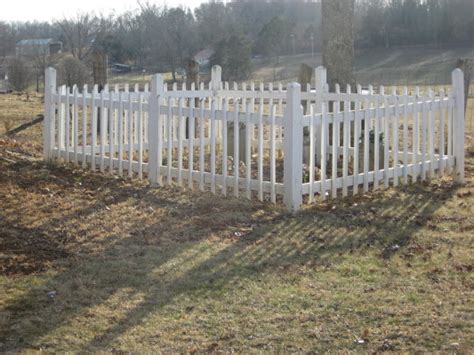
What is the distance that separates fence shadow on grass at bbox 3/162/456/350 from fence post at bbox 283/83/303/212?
0.81ft

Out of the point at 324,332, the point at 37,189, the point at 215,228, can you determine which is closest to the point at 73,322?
the point at 324,332

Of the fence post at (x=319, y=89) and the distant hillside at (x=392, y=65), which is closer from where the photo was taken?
the fence post at (x=319, y=89)

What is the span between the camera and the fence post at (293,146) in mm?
8828

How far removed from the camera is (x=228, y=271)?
682 centimetres

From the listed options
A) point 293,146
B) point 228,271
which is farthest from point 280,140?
point 228,271

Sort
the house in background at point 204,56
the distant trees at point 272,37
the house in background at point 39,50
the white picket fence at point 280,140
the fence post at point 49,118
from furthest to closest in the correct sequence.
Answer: the distant trees at point 272,37 < the house in background at point 204,56 < the house in background at point 39,50 < the fence post at point 49,118 < the white picket fence at point 280,140

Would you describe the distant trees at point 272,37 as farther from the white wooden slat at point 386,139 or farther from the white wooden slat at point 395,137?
the white wooden slat at point 386,139

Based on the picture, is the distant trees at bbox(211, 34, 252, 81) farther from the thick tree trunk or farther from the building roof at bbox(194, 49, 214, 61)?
the thick tree trunk

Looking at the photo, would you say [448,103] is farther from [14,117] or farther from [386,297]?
[14,117]

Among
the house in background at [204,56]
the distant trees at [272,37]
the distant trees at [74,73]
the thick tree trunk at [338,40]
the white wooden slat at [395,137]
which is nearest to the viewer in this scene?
the white wooden slat at [395,137]

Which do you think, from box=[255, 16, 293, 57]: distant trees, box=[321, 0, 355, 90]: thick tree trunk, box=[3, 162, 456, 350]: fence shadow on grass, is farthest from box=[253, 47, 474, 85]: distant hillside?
box=[3, 162, 456, 350]: fence shadow on grass

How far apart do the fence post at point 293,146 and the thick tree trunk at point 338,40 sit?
5.41 metres

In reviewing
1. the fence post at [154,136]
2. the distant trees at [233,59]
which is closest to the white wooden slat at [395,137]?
the fence post at [154,136]

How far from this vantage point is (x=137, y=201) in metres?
9.55
